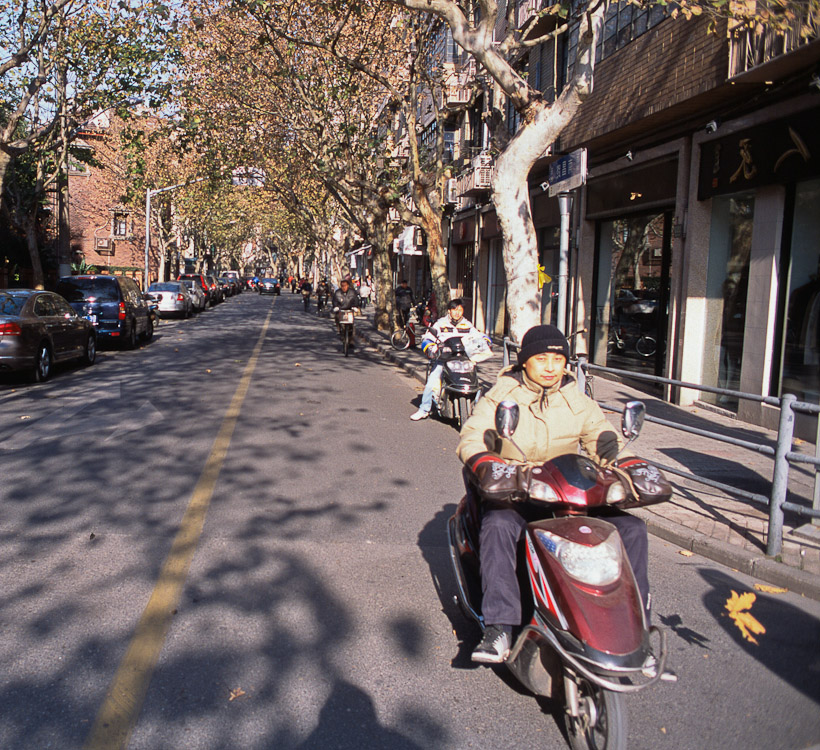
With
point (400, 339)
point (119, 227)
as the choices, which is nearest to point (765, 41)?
point (400, 339)

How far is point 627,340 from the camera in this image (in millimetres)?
15492

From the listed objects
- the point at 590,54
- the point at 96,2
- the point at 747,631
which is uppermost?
the point at 96,2

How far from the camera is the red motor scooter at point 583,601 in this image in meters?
2.91

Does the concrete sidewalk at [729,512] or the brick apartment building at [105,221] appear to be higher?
the brick apartment building at [105,221]

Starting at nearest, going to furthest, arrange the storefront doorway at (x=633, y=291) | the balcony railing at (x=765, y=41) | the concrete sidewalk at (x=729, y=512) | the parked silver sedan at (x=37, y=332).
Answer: the concrete sidewalk at (x=729, y=512) < the balcony railing at (x=765, y=41) < the parked silver sedan at (x=37, y=332) < the storefront doorway at (x=633, y=291)

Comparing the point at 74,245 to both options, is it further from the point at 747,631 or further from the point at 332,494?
the point at 747,631

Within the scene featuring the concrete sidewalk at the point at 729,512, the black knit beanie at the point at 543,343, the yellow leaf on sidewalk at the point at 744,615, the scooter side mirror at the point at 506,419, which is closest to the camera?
the scooter side mirror at the point at 506,419

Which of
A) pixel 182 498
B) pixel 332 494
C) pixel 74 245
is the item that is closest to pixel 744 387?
pixel 332 494

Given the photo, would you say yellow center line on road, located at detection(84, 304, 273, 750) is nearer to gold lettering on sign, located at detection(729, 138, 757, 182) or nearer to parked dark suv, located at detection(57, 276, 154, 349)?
gold lettering on sign, located at detection(729, 138, 757, 182)

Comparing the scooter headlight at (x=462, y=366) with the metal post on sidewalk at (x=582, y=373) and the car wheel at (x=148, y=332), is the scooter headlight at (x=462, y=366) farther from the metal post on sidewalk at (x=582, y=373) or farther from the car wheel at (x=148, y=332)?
the car wheel at (x=148, y=332)

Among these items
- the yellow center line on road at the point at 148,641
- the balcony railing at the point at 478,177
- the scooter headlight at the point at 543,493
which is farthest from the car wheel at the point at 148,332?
the scooter headlight at the point at 543,493

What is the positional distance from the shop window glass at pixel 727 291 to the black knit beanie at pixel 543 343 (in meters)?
8.58

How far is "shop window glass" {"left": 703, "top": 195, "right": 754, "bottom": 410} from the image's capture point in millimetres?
11586

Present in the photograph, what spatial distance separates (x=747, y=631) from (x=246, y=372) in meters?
11.9
